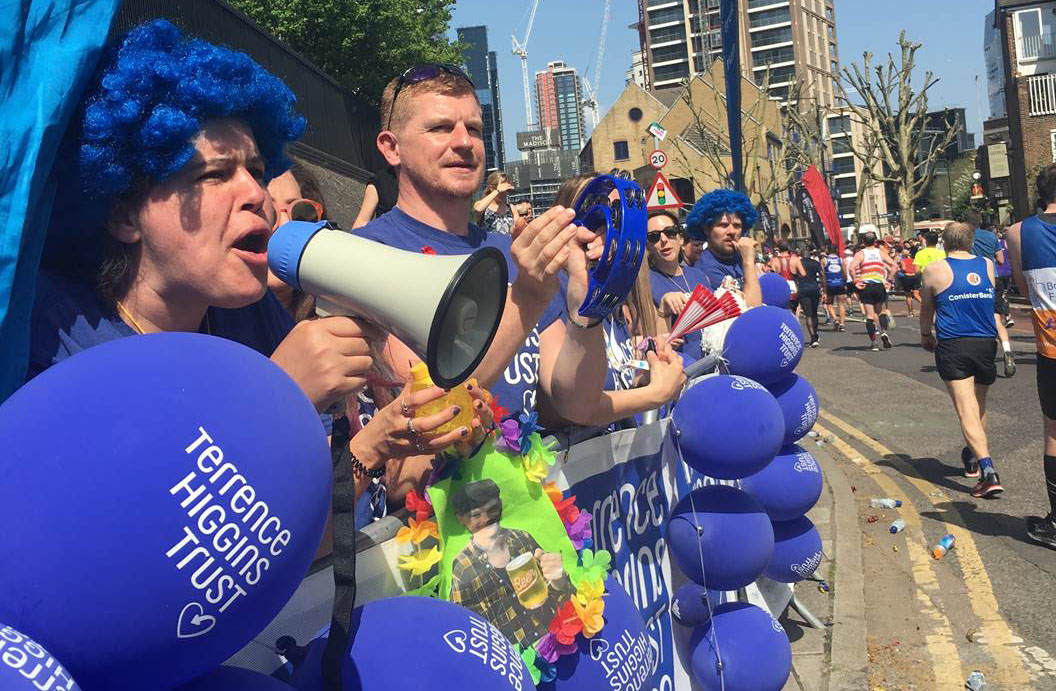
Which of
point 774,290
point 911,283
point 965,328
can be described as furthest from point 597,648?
point 911,283

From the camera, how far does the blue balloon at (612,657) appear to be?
1.95 meters

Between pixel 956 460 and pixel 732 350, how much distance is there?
4.44 metres

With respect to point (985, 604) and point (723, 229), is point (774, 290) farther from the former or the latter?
point (985, 604)

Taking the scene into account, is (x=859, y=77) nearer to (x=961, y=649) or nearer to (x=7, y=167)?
(x=961, y=649)

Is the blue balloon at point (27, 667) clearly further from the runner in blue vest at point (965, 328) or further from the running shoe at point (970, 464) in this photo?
the running shoe at point (970, 464)

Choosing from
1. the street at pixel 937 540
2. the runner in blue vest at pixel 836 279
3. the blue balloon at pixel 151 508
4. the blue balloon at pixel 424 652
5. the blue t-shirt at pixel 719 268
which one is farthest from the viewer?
the runner in blue vest at pixel 836 279

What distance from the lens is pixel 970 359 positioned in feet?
22.8

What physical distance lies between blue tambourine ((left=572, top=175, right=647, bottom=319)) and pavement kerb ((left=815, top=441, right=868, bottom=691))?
260cm

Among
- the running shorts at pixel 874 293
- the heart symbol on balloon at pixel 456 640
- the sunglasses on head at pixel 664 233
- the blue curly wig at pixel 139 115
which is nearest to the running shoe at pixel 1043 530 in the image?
the sunglasses on head at pixel 664 233

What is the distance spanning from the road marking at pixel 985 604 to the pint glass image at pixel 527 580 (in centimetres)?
281

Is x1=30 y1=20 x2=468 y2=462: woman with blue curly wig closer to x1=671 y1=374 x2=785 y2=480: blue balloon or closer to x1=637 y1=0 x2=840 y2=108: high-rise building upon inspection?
x1=671 y1=374 x2=785 y2=480: blue balloon

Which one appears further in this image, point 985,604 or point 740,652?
point 985,604

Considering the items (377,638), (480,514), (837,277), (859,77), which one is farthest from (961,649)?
(859,77)

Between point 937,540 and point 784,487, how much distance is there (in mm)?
2204
